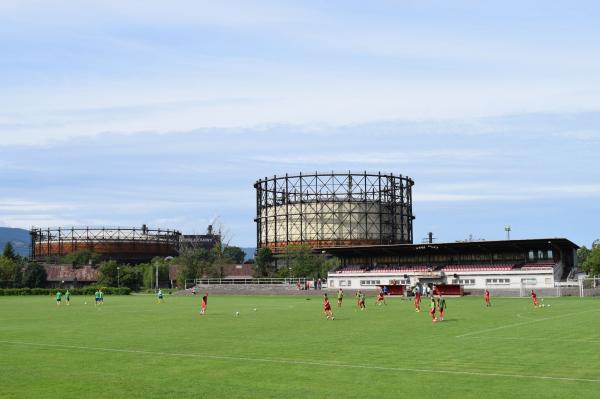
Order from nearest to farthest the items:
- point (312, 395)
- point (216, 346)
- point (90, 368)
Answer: point (312, 395) → point (90, 368) → point (216, 346)

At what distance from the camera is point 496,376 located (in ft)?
72.3

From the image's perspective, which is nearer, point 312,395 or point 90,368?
Result: point 312,395

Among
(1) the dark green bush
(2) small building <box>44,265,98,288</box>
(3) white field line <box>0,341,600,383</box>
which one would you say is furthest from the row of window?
(3) white field line <box>0,341,600,383</box>

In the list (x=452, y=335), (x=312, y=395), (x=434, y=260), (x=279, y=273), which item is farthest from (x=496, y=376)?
(x=279, y=273)

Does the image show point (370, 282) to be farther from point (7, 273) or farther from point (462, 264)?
point (7, 273)

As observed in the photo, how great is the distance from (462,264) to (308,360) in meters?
99.5

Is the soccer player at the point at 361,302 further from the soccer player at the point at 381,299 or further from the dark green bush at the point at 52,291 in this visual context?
the dark green bush at the point at 52,291

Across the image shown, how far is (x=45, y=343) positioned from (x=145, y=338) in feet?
15.6

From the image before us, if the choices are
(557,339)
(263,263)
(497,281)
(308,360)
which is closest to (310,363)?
(308,360)

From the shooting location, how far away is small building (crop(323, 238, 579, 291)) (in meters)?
108

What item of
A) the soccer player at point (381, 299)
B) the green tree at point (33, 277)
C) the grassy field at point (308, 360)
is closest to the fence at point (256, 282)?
the green tree at point (33, 277)

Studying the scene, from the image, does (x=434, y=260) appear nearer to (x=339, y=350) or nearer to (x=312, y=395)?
(x=339, y=350)

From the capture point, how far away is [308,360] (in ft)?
86.7

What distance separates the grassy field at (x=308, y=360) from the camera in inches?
801
